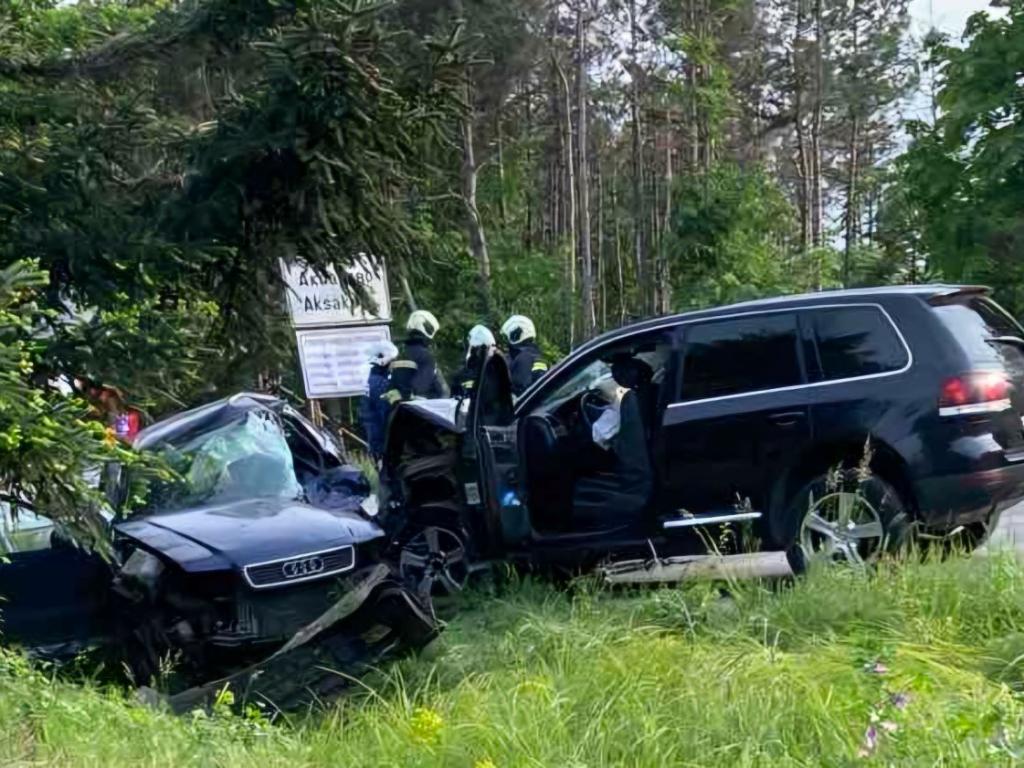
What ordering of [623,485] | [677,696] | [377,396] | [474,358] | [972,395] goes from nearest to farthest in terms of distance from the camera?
[677,696]
[972,395]
[623,485]
[474,358]
[377,396]

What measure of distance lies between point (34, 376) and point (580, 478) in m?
3.40

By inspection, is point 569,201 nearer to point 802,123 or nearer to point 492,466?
point 802,123

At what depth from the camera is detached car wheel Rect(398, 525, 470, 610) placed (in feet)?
25.0

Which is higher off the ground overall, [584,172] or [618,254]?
[584,172]

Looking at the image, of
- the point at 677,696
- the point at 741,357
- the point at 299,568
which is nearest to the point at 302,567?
the point at 299,568

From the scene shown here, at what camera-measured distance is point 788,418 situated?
7238mm

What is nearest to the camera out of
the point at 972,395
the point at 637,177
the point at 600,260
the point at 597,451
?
the point at 972,395

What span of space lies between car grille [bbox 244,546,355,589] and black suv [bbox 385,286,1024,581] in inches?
38.0

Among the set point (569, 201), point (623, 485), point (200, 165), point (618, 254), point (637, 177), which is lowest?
point (623, 485)

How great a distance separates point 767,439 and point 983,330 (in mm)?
1500

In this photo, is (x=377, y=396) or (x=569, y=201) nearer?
(x=377, y=396)

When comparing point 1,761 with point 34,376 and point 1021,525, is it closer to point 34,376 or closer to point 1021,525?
point 34,376

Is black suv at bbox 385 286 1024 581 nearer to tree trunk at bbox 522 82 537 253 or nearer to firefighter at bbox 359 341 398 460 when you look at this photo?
firefighter at bbox 359 341 398 460

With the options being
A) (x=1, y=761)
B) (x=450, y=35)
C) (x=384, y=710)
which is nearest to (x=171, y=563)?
(x=384, y=710)
